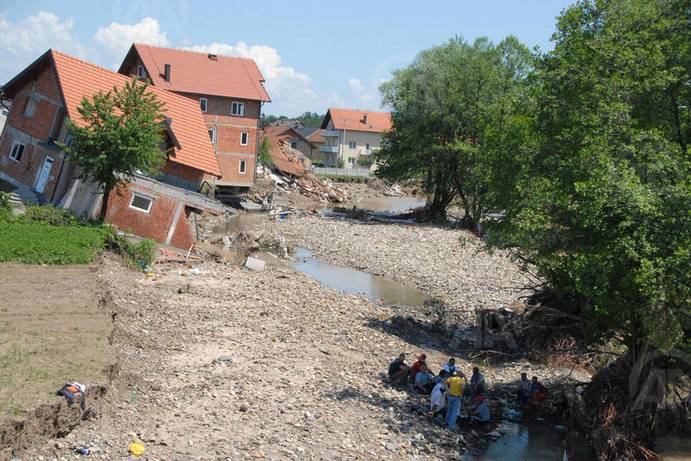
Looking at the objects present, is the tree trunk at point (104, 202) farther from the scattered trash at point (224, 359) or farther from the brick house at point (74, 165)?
the scattered trash at point (224, 359)

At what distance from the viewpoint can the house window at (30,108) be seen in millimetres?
33438

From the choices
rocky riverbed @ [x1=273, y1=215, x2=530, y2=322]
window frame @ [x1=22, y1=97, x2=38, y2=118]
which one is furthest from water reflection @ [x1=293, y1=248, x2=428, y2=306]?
window frame @ [x1=22, y1=97, x2=38, y2=118]

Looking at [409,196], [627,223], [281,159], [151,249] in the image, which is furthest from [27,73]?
[409,196]

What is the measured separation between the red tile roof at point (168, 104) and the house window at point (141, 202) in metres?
4.04

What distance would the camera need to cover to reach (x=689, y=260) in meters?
12.2

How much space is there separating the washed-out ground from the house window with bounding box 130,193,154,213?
4761 millimetres

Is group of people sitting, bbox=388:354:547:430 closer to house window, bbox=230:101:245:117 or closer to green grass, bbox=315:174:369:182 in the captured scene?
house window, bbox=230:101:245:117

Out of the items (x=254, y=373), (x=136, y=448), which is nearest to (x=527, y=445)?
(x=254, y=373)

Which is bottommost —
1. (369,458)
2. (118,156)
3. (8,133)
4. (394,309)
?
(369,458)

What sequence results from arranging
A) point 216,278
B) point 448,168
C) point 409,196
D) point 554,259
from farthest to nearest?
1. point 409,196
2. point 448,168
3. point 216,278
4. point 554,259

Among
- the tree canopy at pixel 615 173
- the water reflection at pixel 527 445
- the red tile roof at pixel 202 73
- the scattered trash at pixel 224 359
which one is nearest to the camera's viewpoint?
the tree canopy at pixel 615 173

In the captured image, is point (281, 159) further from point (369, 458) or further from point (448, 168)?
point (369, 458)

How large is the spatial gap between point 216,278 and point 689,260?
1697cm

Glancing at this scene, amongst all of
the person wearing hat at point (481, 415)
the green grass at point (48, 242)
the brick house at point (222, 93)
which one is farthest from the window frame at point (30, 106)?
the person wearing hat at point (481, 415)
